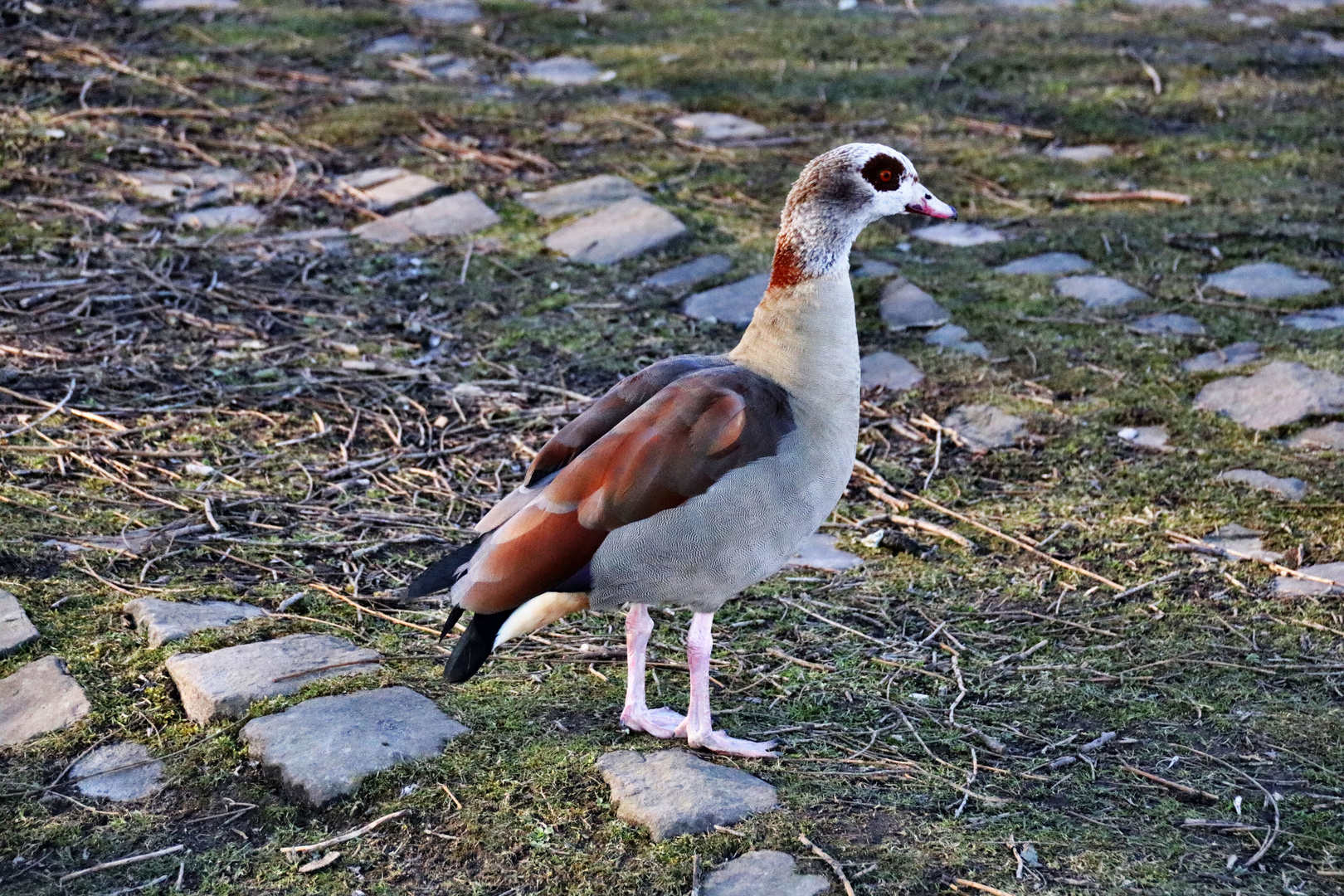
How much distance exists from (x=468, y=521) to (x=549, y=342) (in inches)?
58.2

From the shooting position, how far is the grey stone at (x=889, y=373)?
5.28 metres

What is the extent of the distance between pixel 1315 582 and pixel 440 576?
8.06ft

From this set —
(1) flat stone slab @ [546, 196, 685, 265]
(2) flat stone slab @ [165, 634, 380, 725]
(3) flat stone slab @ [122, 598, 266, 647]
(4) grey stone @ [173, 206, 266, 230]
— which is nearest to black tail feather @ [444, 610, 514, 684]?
(2) flat stone slab @ [165, 634, 380, 725]

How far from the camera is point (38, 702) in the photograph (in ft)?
10.3

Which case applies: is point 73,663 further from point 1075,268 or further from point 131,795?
point 1075,268

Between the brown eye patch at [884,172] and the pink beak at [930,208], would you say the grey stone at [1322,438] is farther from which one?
the brown eye patch at [884,172]

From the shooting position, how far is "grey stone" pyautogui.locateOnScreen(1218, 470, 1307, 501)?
14.3 ft

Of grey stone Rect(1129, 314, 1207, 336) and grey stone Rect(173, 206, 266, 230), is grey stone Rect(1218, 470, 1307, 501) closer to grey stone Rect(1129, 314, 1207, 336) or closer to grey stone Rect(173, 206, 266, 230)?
grey stone Rect(1129, 314, 1207, 336)

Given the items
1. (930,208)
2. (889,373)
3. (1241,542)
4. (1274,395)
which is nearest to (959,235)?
(889,373)

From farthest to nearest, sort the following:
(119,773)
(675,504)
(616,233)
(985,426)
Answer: (616,233)
(985,426)
(675,504)
(119,773)

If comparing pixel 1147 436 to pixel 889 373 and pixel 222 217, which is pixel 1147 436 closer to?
pixel 889 373

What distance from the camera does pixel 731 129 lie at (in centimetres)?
812

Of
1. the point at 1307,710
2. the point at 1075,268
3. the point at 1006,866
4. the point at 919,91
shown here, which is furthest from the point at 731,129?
the point at 1006,866

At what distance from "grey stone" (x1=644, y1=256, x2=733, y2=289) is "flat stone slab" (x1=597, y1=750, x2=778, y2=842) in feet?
11.1
